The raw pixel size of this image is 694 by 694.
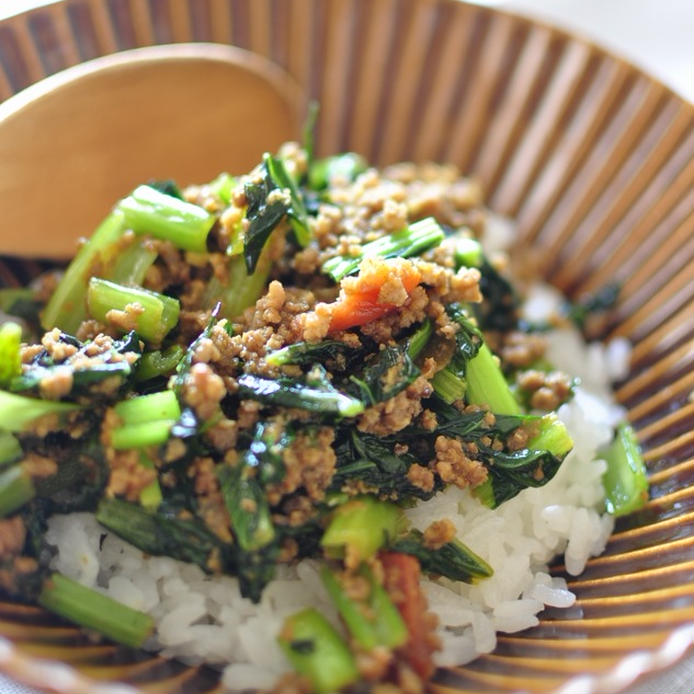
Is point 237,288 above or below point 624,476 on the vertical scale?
above

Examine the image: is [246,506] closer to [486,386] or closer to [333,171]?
[486,386]

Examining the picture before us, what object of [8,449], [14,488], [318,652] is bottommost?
[318,652]

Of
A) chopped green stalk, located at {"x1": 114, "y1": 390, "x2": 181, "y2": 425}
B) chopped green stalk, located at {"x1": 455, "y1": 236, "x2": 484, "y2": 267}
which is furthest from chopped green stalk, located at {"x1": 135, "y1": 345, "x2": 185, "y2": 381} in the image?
chopped green stalk, located at {"x1": 455, "y1": 236, "x2": 484, "y2": 267}

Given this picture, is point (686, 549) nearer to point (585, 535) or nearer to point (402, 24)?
point (585, 535)

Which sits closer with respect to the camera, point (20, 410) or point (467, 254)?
point (20, 410)

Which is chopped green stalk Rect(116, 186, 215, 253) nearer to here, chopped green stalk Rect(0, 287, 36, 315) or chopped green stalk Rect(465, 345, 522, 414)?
chopped green stalk Rect(0, 287, 36, 315)

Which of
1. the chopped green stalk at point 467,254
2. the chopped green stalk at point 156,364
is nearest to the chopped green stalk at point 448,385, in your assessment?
the chopped green stalk at point 467,254

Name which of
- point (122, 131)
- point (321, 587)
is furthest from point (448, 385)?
point (122, 131)

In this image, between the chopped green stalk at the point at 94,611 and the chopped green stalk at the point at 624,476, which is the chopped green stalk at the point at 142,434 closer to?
the chopped green stalk at the point at 94,611
